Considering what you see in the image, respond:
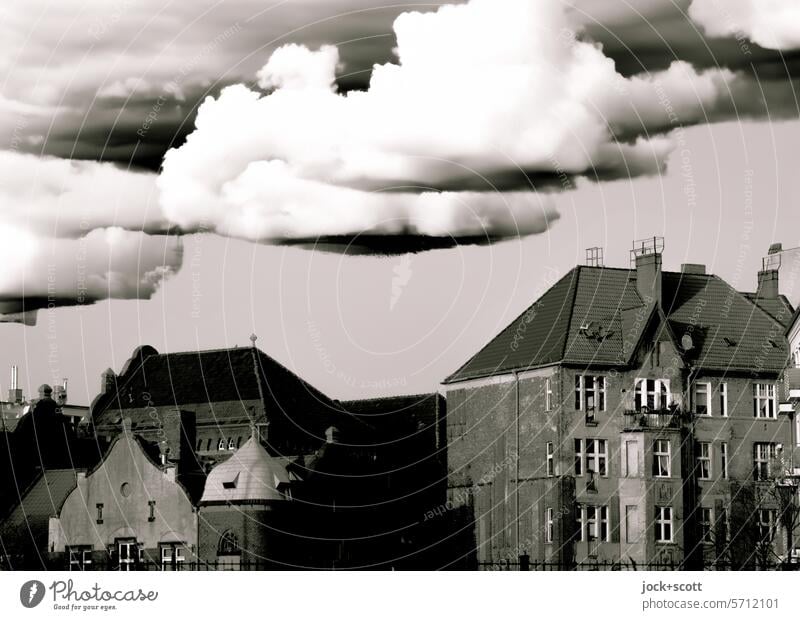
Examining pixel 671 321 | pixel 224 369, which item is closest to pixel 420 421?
pixel 224 369

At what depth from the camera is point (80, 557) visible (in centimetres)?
4656

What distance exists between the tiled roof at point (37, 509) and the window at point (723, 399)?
18.5 m

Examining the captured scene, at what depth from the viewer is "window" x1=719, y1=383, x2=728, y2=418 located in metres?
49.1

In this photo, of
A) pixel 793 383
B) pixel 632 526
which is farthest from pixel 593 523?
pixel 793 383

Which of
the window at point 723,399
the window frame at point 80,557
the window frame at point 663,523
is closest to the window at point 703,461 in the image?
the window at point 723,399

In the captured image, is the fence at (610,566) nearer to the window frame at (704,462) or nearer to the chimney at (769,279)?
the window frame at (704,462)

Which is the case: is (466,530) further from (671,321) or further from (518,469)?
(671,321)

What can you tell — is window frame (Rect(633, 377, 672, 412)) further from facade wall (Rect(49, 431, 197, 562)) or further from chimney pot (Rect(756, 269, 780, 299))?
facade wall (Rect(49, 431, 197, 562))

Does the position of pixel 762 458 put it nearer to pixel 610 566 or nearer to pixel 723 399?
pixel 723 399

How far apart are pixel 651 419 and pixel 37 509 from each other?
59.5ft

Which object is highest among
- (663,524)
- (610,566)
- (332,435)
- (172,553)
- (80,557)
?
(332,435)

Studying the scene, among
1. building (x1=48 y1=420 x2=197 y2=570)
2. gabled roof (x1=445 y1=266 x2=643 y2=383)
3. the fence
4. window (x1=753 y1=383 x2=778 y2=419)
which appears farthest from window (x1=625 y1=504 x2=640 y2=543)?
building (x1=48 y1=420 x2=197 y2=570)

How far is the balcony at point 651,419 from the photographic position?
157 feet
